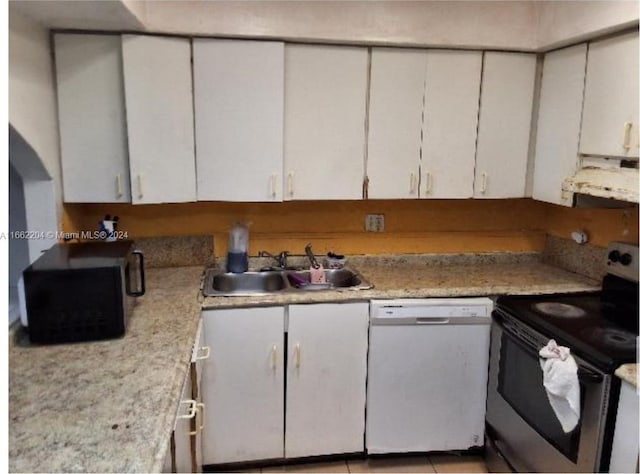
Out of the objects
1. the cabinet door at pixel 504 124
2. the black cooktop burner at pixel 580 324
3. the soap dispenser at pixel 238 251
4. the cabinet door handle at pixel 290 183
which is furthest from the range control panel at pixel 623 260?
the soap dispenser at pixel 238 251

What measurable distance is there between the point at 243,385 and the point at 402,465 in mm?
915

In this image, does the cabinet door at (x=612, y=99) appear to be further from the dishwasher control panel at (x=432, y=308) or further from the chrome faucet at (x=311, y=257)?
the chrome faucet at (x=311, y=257)

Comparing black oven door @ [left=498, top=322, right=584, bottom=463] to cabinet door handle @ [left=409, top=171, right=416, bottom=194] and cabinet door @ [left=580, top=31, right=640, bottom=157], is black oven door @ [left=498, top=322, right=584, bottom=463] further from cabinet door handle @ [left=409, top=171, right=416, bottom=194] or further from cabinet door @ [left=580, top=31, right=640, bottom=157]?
cabinet door @ [left=580, top=31, right=640, bottom=157]

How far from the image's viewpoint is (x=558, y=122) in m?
2.52

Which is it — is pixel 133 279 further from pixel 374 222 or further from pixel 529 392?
pixel 529 392

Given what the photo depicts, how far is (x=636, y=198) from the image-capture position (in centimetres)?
192

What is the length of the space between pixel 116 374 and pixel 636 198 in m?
1.91

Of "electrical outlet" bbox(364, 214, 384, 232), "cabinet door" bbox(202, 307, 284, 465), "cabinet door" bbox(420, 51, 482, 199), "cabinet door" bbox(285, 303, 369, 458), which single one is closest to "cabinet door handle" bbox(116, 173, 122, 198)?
"cabinet door" bbox(202, 307, 284, 465)

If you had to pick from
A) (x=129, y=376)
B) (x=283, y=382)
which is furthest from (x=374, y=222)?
(x=129, y=376)

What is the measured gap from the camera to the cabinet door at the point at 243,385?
7.62 feet

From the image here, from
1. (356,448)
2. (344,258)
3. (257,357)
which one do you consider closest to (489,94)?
(344,258)

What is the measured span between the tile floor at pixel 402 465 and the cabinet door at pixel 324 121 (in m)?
1.34

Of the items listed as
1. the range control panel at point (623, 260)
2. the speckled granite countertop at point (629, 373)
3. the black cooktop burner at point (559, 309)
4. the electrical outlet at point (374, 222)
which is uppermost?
the electrical outlet at point (374, 222)
